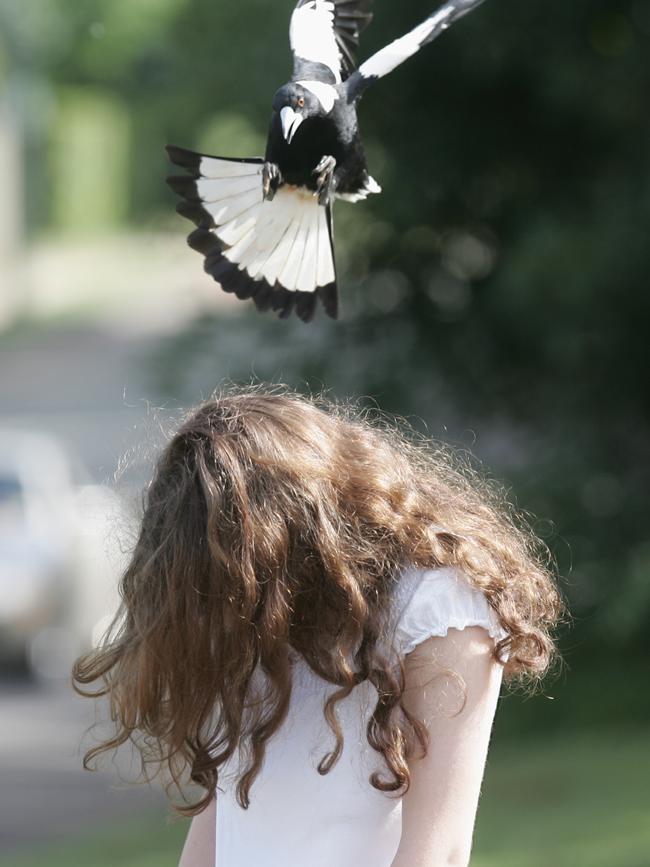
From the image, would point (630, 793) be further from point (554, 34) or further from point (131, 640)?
point (131, 640)

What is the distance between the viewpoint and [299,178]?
1.33 meters

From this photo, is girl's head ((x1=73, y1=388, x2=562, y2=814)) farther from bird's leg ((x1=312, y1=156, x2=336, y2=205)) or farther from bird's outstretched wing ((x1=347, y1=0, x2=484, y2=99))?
bird's outstretched wing ((x1=347, y1=0, x2=484, y2=99))

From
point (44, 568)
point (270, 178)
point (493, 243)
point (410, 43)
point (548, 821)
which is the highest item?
point (493, 243)

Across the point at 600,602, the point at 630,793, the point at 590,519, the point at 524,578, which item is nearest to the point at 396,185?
the point at 590,519

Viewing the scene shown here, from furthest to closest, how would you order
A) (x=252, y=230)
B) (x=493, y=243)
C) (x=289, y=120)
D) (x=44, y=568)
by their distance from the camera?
(x=44, y=568), (x=493, y=243), (x=252, y=230), (x=289, y=120)

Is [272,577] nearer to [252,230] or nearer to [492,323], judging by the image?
[252,230]

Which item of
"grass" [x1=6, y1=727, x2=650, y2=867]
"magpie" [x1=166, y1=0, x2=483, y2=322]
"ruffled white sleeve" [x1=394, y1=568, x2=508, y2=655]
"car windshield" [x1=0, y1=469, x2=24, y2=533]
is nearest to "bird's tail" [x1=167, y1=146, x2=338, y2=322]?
"magpie" [x1=166, y1=0, x2=483, y2=322]

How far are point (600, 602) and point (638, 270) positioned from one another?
1800 mm

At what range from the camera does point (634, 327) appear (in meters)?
6.08

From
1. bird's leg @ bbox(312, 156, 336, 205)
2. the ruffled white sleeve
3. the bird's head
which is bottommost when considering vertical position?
the ruffled white sleeve

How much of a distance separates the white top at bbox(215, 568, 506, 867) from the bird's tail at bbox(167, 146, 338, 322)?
354mm

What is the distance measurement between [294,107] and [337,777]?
734 mm

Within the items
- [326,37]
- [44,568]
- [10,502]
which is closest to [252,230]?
[326,37]

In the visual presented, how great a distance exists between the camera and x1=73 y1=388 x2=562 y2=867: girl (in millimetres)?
1400
